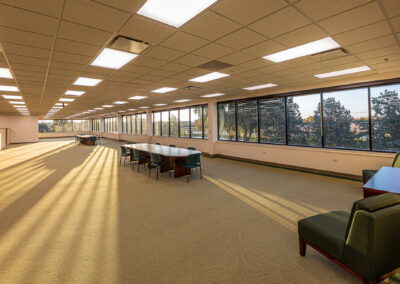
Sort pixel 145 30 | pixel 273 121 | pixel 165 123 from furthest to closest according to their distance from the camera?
pixel 165 123, pixel 273 121, pixel 145 30

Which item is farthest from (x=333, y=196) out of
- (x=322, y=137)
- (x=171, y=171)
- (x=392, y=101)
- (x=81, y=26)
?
(x=81, y=26)

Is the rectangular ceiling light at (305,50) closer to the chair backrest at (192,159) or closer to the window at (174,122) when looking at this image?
the chair backrest at (192,159)

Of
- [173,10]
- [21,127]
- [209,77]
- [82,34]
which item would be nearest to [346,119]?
[209,77]

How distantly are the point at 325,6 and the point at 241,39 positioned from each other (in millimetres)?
1035

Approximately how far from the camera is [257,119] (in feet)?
25.4

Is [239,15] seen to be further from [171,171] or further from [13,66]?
[171,171]

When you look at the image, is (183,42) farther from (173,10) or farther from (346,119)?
(346,119)

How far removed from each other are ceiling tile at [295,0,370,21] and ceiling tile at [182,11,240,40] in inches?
28.7

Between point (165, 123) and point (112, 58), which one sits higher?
point (112, 58)

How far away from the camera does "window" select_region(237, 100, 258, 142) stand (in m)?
7.89

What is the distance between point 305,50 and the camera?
10.7 feet

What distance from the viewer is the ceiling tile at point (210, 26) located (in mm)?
2162

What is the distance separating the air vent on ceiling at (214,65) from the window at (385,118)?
163 inches

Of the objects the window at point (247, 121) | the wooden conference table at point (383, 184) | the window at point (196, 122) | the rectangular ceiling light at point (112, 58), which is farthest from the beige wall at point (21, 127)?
the wooden conference table at point (383, 184)
